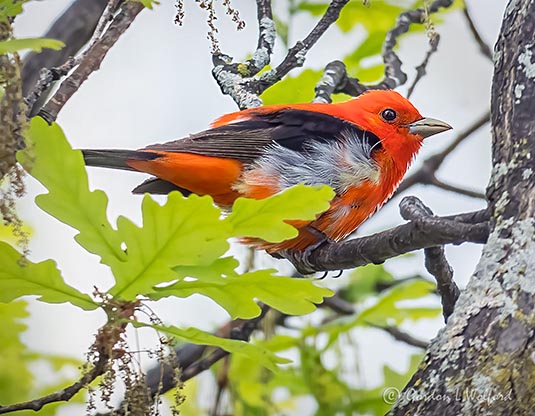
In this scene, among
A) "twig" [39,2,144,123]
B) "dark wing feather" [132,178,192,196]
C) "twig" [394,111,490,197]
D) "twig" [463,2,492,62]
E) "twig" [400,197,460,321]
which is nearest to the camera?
"twig" [39,2,144,123]

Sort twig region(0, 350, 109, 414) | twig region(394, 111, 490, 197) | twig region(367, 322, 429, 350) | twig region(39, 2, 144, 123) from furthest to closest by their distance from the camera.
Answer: twig region(394, 111, 490, 197) → twig region(367, 322, 429, 350) → twig region(39, 2, 144, 123) → twig region(0, 350, 109, 414)

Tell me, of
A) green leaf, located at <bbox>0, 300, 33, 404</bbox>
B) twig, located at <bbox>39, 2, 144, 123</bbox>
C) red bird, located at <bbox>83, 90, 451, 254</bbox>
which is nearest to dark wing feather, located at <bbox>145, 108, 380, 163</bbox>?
red bird, located at <bbox>83, 90, 451, 254</bbox>

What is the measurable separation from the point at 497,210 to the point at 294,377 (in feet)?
4.38

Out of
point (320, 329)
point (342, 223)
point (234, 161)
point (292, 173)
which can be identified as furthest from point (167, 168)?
point (320, 329)

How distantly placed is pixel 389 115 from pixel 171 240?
151cm

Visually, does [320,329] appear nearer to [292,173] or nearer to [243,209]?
[292,173]

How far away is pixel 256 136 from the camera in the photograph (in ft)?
7.41

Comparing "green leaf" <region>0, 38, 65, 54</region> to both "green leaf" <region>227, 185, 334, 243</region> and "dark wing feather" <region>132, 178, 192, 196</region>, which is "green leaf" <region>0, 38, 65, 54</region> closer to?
"green leaf" <region>227, 185, 334, 243</region>

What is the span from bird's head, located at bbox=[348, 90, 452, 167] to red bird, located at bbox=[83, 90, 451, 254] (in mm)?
185

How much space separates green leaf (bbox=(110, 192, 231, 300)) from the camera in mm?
1232

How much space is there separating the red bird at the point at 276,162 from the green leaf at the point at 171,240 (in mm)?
868

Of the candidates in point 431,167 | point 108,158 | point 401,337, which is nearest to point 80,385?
point 108,158

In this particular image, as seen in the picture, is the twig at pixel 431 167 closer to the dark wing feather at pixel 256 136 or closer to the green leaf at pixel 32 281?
the dark wing feather at pixel 256 136

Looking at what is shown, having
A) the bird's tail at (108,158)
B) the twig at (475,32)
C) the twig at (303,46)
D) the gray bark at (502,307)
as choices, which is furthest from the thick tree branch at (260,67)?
the twig at (475,32)
